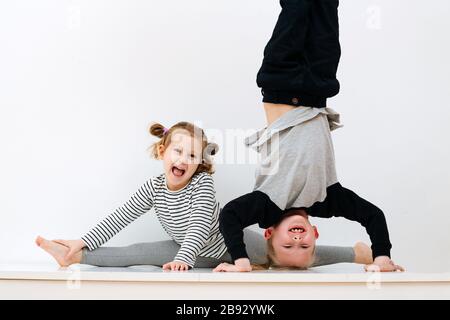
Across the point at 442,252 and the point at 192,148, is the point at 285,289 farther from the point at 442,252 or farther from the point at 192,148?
the point at 442,252

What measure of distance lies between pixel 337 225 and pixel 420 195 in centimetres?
24

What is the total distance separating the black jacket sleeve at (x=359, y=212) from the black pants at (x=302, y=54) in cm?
19

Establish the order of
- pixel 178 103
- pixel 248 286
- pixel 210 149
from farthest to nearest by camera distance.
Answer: pixel 178 103
pixel 210 149
pixel 248 286

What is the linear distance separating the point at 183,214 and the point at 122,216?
154mm

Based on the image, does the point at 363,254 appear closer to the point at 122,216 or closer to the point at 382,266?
the point at 382,266

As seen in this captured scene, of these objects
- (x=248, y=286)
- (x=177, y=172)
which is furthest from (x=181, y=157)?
(x=248, y=286)

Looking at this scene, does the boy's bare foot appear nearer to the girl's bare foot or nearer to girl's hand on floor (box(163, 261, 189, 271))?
girl's hand on floor (box(163, 261, 189, 271))

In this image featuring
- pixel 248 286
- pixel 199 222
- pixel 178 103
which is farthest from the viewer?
pixel 178 103

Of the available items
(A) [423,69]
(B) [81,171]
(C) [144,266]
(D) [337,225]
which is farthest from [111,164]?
(A) [423,69]

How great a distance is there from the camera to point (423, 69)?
1.92m

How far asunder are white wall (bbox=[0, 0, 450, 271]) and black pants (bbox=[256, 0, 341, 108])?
501 mm

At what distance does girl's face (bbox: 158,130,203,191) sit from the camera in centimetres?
148

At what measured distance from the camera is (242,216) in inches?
52.6

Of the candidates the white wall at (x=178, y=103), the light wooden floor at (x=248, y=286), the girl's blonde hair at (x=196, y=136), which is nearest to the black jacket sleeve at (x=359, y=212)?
the light wooden floor at (x=248, y=286)
